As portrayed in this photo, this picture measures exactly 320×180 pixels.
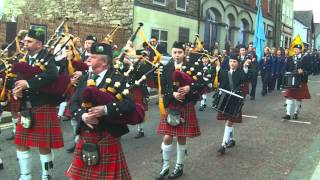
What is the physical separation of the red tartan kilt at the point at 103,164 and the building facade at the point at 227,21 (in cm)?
1725

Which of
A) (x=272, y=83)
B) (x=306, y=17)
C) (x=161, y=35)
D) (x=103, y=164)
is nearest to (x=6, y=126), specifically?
(x=103, y=164)

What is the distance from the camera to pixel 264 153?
728 centimetres

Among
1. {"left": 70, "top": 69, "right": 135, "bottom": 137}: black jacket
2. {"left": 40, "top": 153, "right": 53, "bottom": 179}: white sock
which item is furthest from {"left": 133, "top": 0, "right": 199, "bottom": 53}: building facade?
{"left": 70, "top": 69, "right": 135, "bottom": 137}: black jacket

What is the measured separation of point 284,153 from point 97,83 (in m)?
4.31

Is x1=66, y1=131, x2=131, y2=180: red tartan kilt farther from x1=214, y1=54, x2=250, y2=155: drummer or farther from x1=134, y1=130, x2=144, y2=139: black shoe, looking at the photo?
x1=134, y1=130, x2=144, y2=139: black shoe

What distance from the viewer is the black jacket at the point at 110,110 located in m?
3.71

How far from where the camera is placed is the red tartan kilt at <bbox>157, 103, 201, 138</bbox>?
19.1 ft

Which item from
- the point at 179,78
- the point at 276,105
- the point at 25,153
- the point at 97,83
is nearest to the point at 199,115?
the point at 276,105

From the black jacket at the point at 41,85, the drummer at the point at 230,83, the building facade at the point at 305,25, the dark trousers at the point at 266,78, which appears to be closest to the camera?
the black jacket at the point at 41,85

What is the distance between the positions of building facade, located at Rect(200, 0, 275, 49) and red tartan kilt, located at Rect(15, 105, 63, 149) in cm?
1614

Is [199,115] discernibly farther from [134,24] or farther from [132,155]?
[134,24]

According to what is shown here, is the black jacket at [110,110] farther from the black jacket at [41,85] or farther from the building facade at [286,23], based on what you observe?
the building facade at [286,23]

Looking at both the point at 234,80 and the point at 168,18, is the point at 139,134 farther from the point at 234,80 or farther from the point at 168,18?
the point at 168,18

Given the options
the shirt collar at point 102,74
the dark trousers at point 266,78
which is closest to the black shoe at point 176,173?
the shirt collar at point 102,74
